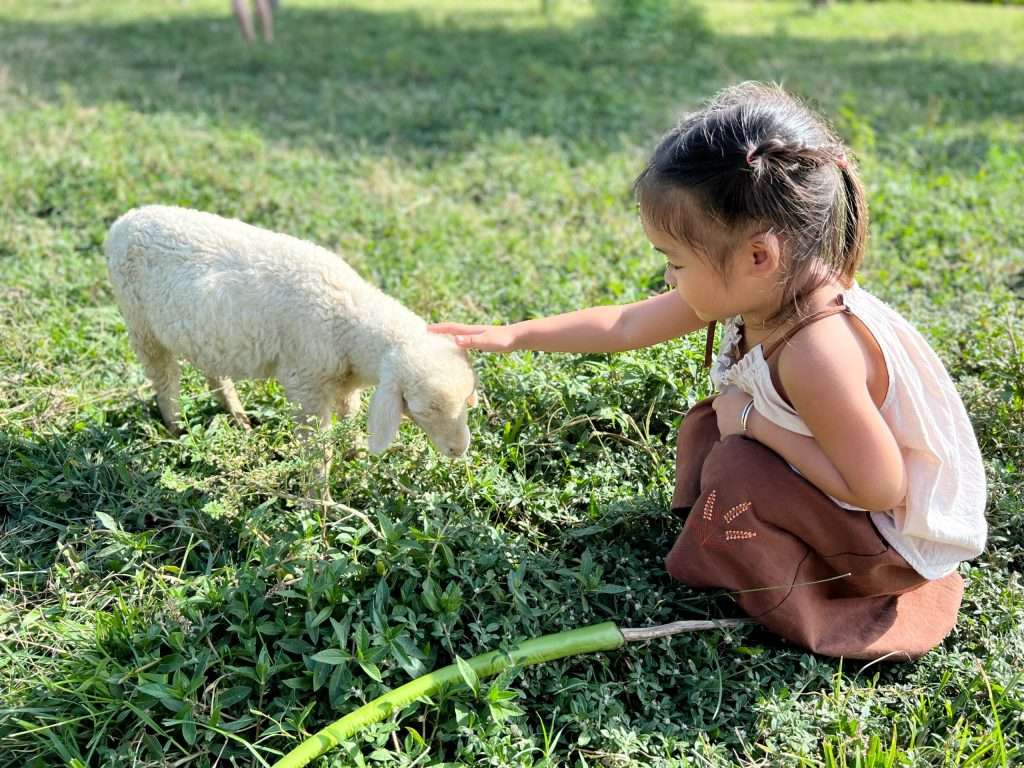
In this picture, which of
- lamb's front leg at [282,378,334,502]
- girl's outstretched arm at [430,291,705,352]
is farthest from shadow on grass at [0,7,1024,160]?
girl's outstretched arm at [430,291,705,352]

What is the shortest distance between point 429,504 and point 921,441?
158cm

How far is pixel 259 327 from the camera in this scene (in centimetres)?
343

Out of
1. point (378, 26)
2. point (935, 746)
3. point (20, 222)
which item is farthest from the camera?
point (378, 26)

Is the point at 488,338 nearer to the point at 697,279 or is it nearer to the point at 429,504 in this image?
the point at 429,504

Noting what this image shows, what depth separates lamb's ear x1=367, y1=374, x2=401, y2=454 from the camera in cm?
307

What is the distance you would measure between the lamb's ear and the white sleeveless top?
3.81 feet

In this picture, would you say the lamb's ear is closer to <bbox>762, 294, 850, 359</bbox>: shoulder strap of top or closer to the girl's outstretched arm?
the girl's outstretched arm

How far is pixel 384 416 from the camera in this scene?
3.08 m

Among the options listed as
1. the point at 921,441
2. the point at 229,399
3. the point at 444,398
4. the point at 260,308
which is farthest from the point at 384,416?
the point at 921,441

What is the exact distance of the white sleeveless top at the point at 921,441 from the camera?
2.60 m

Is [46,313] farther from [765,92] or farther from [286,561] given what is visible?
[765,92]

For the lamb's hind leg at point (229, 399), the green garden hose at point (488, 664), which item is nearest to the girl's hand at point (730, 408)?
the green garden hose at point (488, 664)

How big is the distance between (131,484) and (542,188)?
399 cm

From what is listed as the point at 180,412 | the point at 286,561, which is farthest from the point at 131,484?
the point at 286,561
